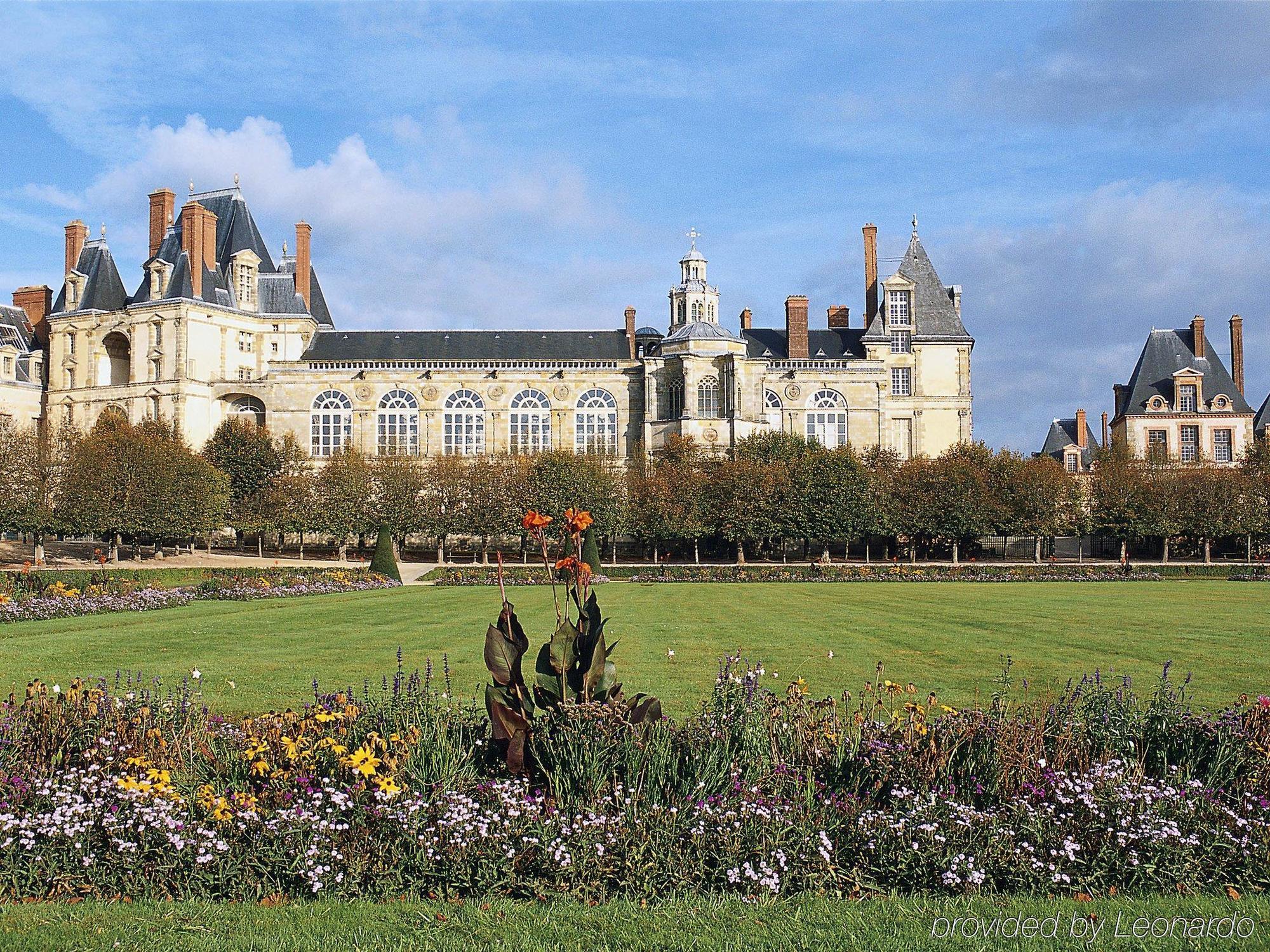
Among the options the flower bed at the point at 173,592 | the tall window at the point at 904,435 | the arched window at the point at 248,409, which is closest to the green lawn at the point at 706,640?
the flower bed at the point at 173,592

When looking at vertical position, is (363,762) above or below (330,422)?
below

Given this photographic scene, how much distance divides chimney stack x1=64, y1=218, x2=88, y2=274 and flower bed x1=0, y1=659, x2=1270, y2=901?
223 ft

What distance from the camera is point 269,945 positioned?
15.0 feet

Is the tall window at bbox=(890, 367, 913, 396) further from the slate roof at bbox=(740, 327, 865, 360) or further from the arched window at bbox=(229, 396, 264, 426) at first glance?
the arched window at bbox=(229, 396, 264, 426)

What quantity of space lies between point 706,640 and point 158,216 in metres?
58.9

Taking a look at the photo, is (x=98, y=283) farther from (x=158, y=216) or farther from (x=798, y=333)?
(x=798, y=333)

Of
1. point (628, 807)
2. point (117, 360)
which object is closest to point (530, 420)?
point (117, 360)

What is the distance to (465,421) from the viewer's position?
62469 millimetres

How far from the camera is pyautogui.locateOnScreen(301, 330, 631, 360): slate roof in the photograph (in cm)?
6372

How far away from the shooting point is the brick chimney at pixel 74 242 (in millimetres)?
65312

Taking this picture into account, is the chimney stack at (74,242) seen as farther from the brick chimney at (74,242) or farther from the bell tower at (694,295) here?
the bell tower at (694,295)

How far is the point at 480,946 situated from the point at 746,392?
5593 cm

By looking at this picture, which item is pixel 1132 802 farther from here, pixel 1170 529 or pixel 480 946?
pixel 1170 529

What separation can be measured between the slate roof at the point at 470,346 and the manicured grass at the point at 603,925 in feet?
191
